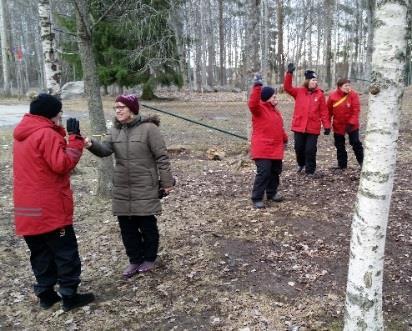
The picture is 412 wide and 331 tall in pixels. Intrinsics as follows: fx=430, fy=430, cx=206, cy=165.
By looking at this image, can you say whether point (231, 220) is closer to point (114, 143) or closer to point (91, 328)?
point (114, 143)

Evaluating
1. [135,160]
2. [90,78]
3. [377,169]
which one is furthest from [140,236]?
[90,78]

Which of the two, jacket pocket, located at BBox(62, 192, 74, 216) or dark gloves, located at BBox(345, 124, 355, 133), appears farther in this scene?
dark gloves, located at BBox(345, 124, 355, 133)

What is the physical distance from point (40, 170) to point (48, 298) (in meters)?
1.34

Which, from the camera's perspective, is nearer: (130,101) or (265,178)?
(130,101)

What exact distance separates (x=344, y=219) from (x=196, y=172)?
388 centimetres

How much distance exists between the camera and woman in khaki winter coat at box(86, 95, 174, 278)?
4.30 meters

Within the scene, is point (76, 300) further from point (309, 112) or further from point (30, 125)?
point (309, 112)

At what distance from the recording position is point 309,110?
741cm

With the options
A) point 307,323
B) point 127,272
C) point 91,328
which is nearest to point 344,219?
point 307,323

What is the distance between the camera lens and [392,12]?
8.57ft

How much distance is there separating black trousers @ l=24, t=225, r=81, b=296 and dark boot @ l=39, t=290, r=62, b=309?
2.4 inches

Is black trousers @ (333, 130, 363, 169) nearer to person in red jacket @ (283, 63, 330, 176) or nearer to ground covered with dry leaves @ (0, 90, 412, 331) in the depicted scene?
ground covered with dry leaves @ (0, 90, 412, 331)

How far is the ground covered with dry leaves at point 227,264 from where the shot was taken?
3.88m

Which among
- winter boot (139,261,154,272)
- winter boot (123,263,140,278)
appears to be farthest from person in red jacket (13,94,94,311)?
winter boot (139,261,154,272)
